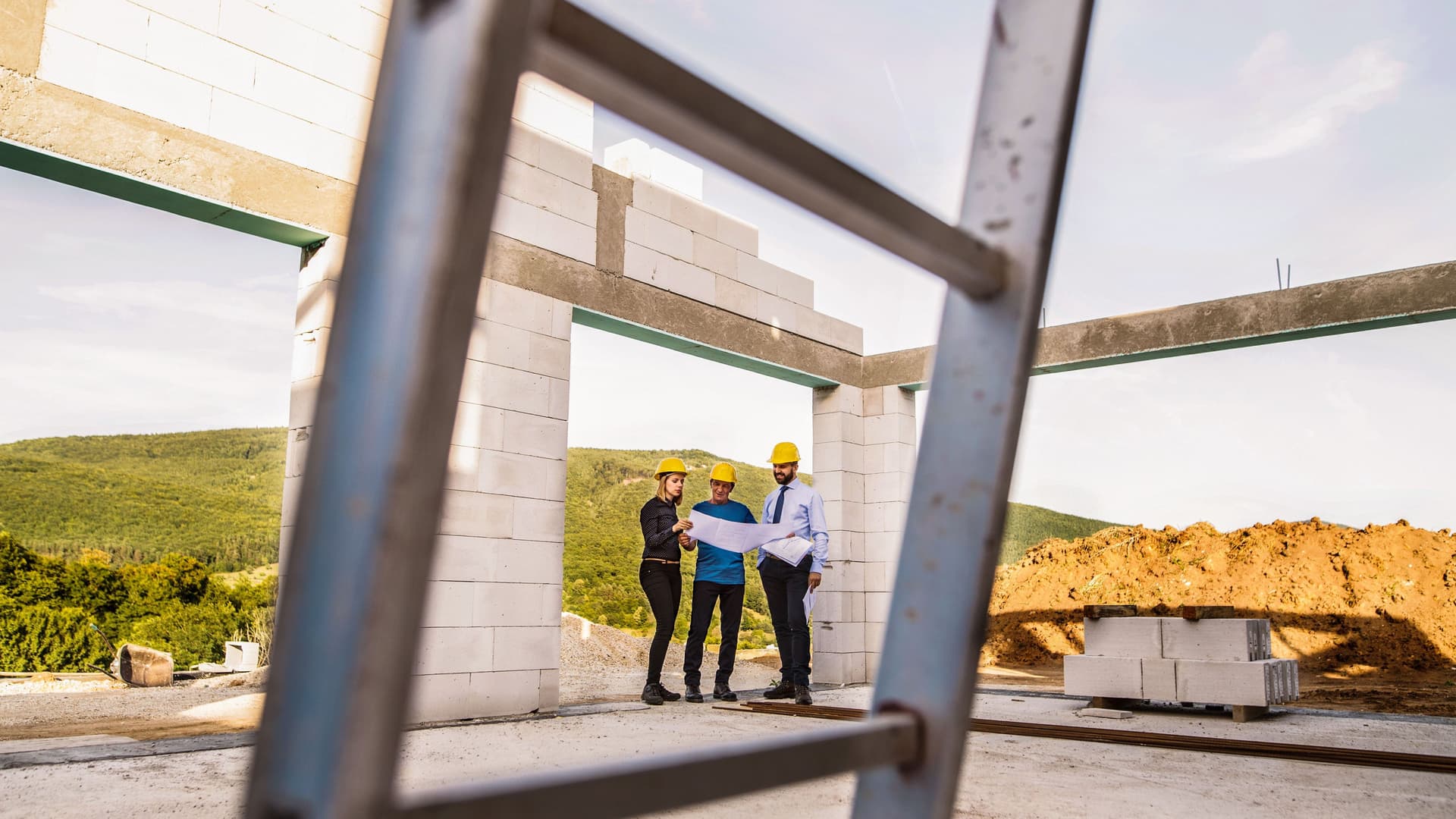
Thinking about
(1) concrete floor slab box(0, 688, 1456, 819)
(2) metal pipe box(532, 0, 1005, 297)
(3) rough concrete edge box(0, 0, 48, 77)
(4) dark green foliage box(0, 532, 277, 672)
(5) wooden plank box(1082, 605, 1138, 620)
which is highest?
(3) rough concrete edge box(0, 0, 48, 77)

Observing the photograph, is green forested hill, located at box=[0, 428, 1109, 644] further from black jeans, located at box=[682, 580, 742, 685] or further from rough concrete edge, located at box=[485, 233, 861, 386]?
black jeans, located at box=[682, 580, 742, 685]

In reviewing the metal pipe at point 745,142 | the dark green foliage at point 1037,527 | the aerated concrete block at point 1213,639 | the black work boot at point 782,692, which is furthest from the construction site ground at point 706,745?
the dark green foliage at point 1037,527

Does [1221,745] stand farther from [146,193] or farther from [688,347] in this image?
[146,193]

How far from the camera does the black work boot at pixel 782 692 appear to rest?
6633 millimetres

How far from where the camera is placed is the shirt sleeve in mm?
6793

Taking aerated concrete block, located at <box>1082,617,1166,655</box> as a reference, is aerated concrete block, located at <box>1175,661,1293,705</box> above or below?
below

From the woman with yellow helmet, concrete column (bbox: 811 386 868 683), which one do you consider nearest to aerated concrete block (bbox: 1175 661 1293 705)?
concrete column (bbox: 811 386 868 683)

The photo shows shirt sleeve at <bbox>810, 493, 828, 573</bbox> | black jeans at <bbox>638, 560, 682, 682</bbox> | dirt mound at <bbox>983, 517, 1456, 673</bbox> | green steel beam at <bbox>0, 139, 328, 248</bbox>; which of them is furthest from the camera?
dirt mound at <bbox>983, 517, 1456, 673</bbox>

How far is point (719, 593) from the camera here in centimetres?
673

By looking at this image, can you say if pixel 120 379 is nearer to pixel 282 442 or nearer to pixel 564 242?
pixel 282 442

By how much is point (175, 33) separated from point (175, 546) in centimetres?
2141

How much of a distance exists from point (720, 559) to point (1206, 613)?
325 centimetres

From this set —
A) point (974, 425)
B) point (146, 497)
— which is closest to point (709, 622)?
point (974, 425)

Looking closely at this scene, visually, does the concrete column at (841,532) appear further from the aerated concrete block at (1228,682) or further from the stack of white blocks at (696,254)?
the aerated concrete block at (1228,682)
